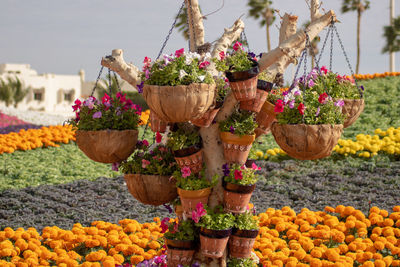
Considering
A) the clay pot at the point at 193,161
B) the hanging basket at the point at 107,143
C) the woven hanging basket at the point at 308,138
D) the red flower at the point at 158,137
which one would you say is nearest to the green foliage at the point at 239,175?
the clay pot at the point at 193,161

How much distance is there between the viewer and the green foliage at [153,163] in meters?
3.71

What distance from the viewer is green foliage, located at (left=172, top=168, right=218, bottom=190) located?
333cm

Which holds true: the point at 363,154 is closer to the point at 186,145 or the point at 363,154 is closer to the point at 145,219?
the point at 145,219

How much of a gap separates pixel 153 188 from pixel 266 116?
1.02 m

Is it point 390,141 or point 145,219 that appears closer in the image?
point 145,219

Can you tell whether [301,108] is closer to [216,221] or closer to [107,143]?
[216,221]

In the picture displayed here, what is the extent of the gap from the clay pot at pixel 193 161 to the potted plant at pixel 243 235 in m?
0.45

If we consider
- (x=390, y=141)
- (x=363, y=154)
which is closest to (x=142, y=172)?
(x=363, y=154)

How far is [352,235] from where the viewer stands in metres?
4.98

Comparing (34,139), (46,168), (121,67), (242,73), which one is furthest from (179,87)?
(34,139)

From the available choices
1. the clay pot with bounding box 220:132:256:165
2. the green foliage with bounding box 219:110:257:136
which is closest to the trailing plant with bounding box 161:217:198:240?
the clay pot with bounding box 220:132:256:165

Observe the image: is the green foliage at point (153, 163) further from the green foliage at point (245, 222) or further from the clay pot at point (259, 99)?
the clay pot at point (259, 99)

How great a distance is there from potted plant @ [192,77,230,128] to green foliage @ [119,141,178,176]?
1.80 feet

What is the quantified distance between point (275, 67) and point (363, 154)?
522 centimetres
